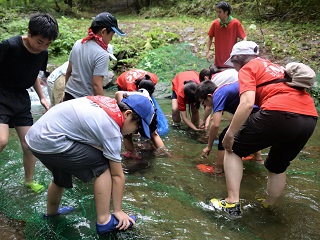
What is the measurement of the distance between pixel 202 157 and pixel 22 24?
34.1 feet

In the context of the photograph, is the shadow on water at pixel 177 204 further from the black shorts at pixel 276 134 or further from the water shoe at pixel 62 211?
the black shorts at pixel 276 134

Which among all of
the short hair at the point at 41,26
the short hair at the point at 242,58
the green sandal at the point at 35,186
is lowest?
the green sandal at the point at 35,186

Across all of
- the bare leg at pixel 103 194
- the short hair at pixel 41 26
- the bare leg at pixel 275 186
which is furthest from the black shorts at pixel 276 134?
the short hair at pixel 41 26

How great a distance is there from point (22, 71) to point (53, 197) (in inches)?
48.8

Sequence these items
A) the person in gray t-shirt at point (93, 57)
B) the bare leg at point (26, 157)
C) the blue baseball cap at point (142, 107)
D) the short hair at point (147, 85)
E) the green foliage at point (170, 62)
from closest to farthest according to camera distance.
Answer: the blue baseball cap at point (142, 107), the bare leg at point (26, 157), the person in gray t-shirt at point (93, 57), the short hair at point (147, 85), the green foliage at point (170, 62)

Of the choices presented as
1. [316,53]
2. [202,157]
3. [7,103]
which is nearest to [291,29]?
[316,53]

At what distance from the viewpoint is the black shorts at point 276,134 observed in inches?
113

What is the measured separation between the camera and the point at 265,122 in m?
2.93

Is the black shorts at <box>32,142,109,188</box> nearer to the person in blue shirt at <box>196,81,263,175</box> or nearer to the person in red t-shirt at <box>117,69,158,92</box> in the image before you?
the person in blue shirt at <box>196,81,263,175</box>

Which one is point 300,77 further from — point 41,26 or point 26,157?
point 26,157

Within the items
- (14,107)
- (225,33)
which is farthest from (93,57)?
(225,33)

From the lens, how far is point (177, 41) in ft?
39.5

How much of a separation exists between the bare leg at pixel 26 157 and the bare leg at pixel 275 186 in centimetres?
236

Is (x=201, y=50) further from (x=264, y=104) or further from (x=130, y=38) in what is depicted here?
(x=264, y=104)
